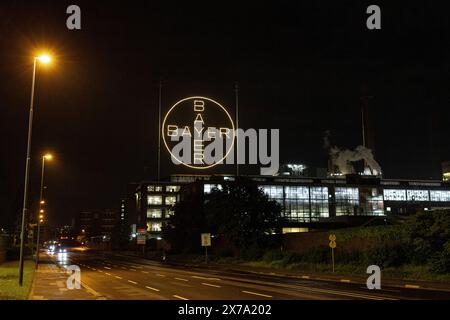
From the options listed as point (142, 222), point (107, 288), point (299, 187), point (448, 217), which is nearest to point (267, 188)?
point (299, 187)

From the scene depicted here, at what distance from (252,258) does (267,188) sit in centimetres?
6321

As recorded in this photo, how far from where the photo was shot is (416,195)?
133m

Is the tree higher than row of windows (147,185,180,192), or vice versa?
row of windows (147,185,180,192)

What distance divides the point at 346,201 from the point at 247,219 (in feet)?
225

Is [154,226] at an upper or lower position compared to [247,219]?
upper

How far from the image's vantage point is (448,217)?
110 feet

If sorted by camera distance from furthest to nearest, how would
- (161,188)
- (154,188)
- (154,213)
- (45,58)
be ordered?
(161,188) < (154,188) < (154,213) < (45,58)

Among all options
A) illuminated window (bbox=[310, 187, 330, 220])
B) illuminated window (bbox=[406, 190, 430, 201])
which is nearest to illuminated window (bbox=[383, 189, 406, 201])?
illuminated window (bbox=[406, 190, 430, 201])

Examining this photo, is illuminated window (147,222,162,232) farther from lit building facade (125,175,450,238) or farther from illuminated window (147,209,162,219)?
lit building facade (125,175,450,238)

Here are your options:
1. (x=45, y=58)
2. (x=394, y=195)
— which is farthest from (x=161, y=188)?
(x=45, y=58)

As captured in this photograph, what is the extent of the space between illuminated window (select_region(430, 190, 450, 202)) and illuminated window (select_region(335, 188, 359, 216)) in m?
23.8

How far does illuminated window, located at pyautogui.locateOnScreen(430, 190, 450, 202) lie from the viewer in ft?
446

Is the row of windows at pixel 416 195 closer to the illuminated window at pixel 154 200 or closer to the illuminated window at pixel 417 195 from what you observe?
the illuminated window at pixel 417 195

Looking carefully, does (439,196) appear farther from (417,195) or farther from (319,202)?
(319,202)
